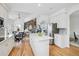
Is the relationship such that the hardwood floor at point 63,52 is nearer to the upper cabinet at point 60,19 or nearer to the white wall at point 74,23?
the upper cabinet at point 60,19

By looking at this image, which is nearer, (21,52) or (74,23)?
(21,52)

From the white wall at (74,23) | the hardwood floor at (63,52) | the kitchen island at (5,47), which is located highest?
the white wall at (74,23)

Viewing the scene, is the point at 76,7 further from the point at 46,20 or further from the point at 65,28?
the point at 46,20

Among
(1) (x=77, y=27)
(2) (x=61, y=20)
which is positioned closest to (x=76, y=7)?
(2) (x=61, y=20)

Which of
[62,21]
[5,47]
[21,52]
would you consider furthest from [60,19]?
[5,47]

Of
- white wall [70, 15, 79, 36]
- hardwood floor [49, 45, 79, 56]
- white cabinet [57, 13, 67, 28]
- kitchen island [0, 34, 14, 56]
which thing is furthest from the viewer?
white wall [70, 15, 79, 36]

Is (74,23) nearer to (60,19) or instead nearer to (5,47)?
(60,19)

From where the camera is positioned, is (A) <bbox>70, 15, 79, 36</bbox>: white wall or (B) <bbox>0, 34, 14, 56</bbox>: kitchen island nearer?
(B) <bbox>0, 34, 14, 56</bbox>: kitchen island

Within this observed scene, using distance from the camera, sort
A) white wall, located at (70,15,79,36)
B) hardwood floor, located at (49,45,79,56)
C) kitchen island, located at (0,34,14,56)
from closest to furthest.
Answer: kitchen island, located at (0,34,14,56) → hardwood floor, located at (49,45,79,56) → white wall, located at (70,15,79,36)

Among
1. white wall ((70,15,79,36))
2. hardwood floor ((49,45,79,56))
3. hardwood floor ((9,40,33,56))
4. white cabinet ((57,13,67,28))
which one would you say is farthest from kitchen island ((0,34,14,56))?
white wall ((70,15,79,36))

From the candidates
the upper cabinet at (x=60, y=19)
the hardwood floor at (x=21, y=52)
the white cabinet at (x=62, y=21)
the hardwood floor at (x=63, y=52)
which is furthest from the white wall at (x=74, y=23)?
the hardwood floor at (x=21, y=52)

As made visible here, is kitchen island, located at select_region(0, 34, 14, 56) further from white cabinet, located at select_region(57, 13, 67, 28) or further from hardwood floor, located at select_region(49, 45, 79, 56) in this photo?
white cabinet, located at select_region(57, 13, 67, 28)

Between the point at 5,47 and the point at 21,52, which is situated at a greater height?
the point at 5,47

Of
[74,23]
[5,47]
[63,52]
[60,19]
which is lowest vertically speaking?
[63,52]
